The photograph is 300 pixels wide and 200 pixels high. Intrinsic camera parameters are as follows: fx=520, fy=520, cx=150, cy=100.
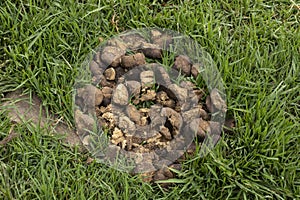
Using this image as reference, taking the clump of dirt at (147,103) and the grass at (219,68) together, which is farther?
the clump of dirt at (147,103)

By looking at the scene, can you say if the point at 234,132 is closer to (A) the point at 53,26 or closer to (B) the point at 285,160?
(B) the point at 285,160

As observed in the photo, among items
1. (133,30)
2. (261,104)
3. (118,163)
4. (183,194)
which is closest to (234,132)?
(261,104)

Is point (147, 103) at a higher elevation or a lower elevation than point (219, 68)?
lower

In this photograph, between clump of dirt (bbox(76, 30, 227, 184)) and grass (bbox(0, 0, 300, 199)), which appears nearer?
grass (bbox(0, 0, 300, 199))
